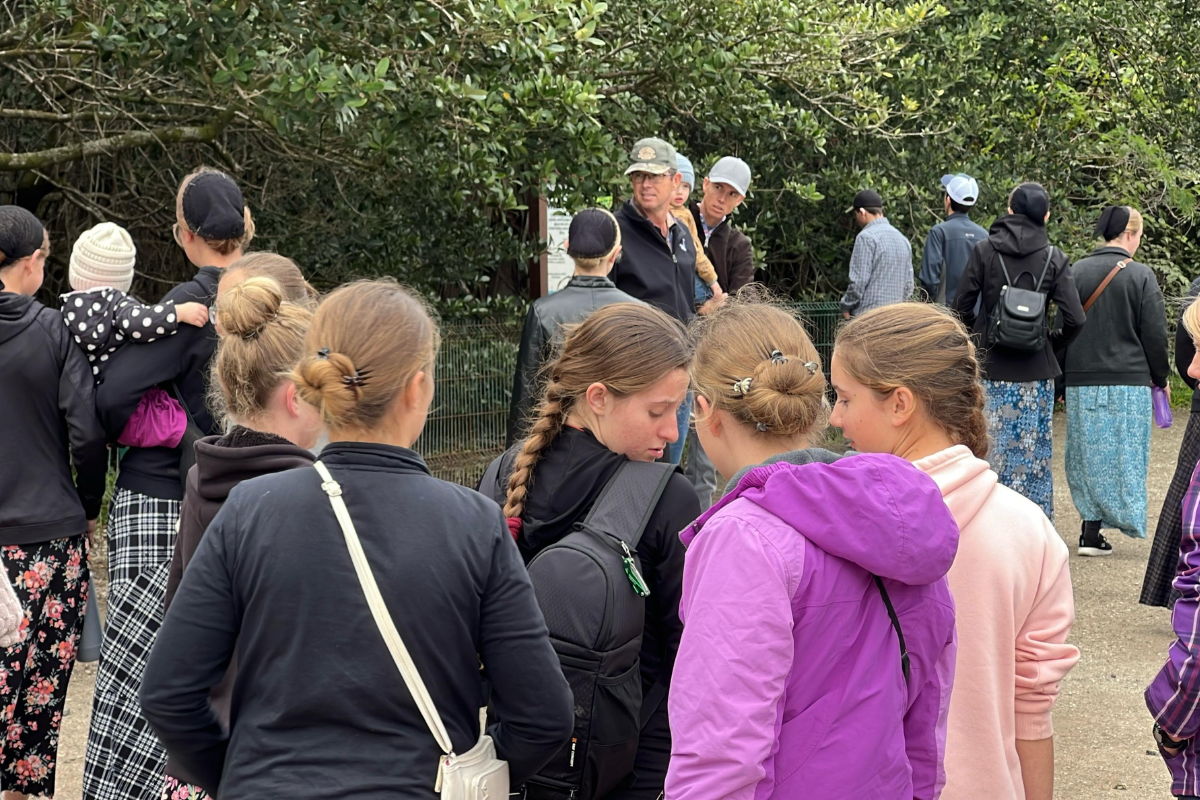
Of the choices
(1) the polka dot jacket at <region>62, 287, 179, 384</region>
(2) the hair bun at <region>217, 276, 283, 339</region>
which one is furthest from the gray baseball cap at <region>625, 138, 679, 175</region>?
(2) the hair bun at <region>217, 276, 283, 339</region>

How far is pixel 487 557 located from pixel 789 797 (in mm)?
609

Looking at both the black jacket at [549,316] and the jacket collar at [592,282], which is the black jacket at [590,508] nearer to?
the black jacket at [549,316]

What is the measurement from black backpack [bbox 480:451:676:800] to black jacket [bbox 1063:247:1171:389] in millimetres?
6202

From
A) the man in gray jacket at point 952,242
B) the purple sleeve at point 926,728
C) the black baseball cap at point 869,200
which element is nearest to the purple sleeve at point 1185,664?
the purple sleeve at point 926,728

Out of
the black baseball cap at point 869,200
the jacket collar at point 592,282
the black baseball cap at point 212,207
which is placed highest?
the black baseball cap at point 212,207

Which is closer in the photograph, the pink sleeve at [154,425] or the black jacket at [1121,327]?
the pink sleeve at [154,425]

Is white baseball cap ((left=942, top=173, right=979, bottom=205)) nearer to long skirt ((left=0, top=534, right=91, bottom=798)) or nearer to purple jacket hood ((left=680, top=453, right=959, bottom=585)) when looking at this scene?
long skirt ((left=0, top=534, right=91, bottom=798))

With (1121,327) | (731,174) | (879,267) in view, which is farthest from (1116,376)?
(731,174)

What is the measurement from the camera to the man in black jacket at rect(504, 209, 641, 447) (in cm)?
569

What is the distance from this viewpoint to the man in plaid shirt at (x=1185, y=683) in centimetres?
247

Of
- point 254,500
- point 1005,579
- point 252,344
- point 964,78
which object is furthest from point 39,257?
point 964,78

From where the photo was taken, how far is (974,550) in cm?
245

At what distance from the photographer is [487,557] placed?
7.01ft

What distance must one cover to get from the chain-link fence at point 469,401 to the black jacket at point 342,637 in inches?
274
